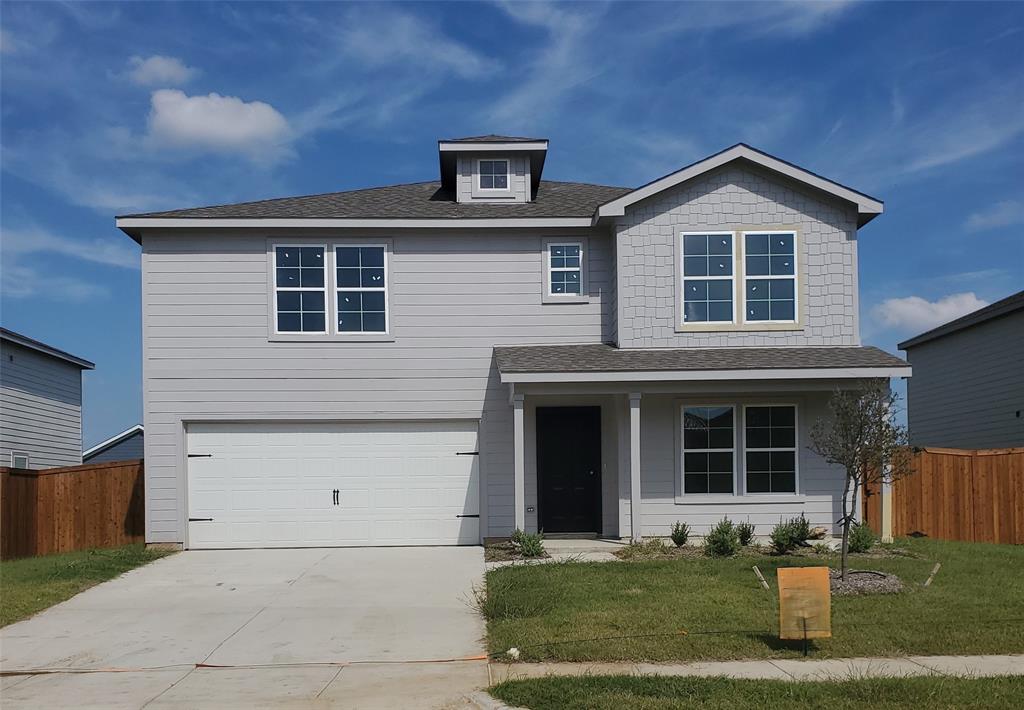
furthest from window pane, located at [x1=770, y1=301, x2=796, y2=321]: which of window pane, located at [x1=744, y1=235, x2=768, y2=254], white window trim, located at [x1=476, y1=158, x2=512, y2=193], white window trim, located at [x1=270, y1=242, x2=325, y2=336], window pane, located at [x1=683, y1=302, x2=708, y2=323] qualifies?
white window trim, located at [x1=270, y1=242, x2=325, y2=336]

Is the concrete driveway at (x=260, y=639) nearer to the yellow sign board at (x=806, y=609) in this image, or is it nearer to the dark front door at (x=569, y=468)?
the dark front door at (x=569, y=468)

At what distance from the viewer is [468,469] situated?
16.9 metres

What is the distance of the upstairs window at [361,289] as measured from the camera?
16.9m

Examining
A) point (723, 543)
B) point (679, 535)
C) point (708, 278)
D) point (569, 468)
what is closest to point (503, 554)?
point (569, 468)

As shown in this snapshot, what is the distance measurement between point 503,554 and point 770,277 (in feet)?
21.3

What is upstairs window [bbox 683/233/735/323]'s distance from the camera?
16531mm

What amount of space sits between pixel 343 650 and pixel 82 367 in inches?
835

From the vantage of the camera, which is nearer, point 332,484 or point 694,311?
point 694,311

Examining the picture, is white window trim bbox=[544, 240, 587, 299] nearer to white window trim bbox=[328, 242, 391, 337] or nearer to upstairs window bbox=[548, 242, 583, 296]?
upstairs window bbox=[548, 242, 583, 296]

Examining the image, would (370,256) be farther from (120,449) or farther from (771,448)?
(120,449)

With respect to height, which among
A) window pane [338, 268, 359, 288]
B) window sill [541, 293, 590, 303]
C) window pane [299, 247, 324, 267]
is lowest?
window sill [541, 293, 590, 303]

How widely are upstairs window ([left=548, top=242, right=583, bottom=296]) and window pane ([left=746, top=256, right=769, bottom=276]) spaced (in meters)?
2.88

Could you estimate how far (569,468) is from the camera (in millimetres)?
16859

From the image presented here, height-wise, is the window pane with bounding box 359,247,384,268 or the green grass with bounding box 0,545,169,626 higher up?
the window pane with bounding box 359,247,384,268
